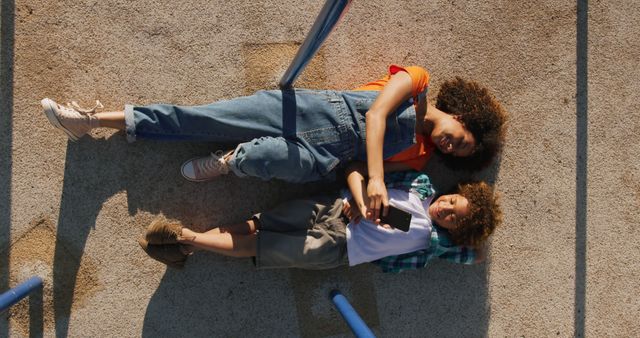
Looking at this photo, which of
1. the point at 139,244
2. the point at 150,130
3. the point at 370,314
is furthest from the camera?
the point at 370,314

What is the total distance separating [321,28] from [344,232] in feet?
3.40

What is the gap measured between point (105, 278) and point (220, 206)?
0.65 metres

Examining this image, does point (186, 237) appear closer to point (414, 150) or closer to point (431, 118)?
point (414, 150)

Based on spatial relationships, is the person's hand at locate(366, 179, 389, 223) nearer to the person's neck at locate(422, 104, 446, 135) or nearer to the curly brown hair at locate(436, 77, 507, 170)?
the person's neck at locate(422, 104, 446, 135)

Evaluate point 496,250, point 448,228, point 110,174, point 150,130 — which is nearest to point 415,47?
point 448,228

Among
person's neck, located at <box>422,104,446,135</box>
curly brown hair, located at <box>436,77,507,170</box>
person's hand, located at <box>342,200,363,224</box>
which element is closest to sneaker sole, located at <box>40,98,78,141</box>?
person's hand, located at <box>342,200,363,224</box>

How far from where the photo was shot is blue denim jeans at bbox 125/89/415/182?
2.16m

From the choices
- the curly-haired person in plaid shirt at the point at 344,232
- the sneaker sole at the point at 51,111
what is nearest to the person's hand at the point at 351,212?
the curly-haired person in plaid shirt at the point at 344,232

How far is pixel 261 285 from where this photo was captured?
8.10 ft

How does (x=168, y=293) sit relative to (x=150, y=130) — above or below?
below

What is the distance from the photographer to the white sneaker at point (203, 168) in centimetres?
229

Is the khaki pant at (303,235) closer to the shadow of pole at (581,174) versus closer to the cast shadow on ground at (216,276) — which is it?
the cast shadow on ground at (216,276)

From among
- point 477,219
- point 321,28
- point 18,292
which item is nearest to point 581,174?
point 477,219

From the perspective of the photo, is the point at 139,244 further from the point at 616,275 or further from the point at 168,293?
the point at 616,275
